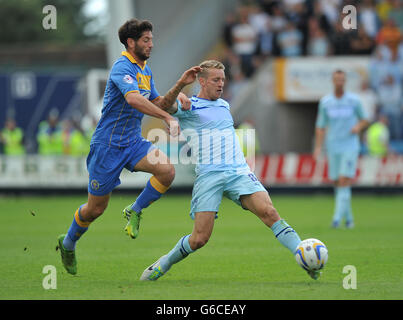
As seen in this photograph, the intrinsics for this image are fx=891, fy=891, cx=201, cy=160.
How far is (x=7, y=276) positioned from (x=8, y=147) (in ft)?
69.2

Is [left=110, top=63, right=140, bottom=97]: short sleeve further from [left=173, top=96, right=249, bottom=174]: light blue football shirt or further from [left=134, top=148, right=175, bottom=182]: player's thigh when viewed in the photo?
[left=134, top=148, right=175, bottom=182]: player's thigh

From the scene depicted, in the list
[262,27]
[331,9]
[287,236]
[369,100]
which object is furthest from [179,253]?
[262,27]

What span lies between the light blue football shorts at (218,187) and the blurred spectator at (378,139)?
53.2 ft

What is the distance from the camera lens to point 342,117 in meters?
15.1

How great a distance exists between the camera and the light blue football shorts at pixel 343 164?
15.1 m

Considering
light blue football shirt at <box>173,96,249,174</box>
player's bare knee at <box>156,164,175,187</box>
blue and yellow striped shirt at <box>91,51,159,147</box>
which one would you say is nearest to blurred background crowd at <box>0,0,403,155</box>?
player's bare knee at <box>156,164,175,187</box>

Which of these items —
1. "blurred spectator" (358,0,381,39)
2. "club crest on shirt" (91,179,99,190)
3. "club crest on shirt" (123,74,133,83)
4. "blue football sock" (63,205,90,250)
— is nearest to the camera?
"club crest on shirt" (123,74,133,83)

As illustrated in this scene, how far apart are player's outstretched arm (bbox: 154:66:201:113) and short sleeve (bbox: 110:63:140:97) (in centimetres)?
30

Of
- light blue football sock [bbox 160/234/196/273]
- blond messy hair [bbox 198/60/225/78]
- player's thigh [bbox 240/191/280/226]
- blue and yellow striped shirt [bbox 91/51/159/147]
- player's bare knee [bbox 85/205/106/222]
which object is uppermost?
blond messy hair [bbox 198/60/225/78]

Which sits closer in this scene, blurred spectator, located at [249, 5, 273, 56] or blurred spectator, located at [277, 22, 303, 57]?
blurred spectator, located at [277, 22, 303, 57]

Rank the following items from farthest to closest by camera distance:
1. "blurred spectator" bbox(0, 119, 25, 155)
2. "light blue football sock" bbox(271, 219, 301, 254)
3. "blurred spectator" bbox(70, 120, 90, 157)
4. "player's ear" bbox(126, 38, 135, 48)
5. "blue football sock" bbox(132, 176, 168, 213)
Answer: "blurred spectator" bbox(0, 119, 25, 155) → "blurred spectator" bbox(70, 120, 90, 157) → "blue football sock" bbox(132, 176, 168, 213) → "player's ear" bbox(126, 38, 135, 48) → "light blue football sock" bbox(271, 219, 301, 254)

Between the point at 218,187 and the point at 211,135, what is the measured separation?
0.54 metres

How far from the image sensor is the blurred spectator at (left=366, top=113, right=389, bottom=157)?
24391 mm
